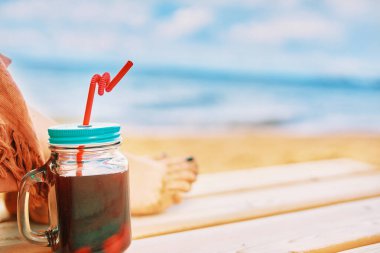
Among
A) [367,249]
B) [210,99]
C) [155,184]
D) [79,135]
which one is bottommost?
[367,249]

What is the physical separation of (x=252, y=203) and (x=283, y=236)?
0.79ft

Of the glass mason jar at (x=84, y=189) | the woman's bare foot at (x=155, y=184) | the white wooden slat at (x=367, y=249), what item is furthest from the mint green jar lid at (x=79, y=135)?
the white wooden slat at (x=367, y=249)

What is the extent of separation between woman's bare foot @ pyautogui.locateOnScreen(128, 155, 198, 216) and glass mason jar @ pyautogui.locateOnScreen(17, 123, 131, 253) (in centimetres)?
29

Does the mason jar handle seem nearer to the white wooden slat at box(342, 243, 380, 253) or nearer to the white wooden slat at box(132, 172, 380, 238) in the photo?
the white wooden slat at box(132, 172, 380, 238)

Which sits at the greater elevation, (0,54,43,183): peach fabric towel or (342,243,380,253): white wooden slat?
→ (0,54,43,183): peach fabric towel

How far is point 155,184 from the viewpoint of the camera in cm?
108

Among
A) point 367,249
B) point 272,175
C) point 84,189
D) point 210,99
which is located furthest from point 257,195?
point 210,99

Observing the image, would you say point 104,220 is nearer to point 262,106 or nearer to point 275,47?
point 262,106

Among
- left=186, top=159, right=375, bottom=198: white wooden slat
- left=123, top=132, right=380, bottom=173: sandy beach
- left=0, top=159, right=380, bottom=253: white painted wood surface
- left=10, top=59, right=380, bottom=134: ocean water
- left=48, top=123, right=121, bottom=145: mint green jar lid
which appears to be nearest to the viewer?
left=48, top=123, right=121, bottom=145: mint green jar lid

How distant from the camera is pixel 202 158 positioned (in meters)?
3.28

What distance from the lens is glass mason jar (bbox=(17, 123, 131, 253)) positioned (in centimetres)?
67

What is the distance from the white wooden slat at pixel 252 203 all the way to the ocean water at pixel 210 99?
3524mm

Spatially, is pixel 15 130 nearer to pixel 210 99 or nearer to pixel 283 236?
pixel 283 236

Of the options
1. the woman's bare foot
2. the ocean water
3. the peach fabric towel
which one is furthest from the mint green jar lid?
the ocean water
